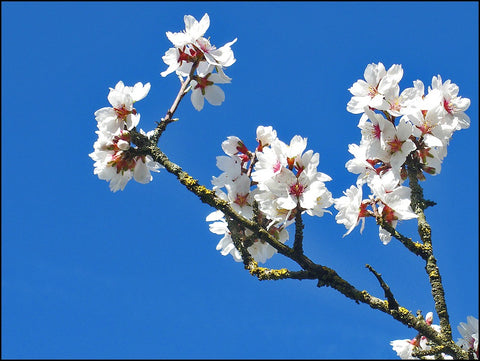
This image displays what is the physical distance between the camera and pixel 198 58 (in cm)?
354

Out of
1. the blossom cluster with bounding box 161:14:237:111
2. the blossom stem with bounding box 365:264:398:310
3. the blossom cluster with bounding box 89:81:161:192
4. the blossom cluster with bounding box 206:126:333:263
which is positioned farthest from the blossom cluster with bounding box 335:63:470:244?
the blossom cluster with bounding box 89:81:161:192

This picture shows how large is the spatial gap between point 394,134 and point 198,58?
4.61ft

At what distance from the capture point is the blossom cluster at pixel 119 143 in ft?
10.9

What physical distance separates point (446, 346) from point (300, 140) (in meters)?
1.35

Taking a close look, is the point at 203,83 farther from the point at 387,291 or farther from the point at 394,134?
the point at 387,291

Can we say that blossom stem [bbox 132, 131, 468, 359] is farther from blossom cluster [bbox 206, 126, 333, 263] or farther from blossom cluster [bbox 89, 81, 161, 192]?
blossom cluster [bbox 89, 81, 161, 192]

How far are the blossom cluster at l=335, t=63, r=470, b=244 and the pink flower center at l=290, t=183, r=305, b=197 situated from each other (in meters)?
0.29

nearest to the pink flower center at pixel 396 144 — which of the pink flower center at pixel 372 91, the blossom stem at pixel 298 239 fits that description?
the pink flower center at pixel 372 91

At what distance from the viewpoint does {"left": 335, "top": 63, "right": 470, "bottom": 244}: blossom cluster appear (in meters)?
3.10

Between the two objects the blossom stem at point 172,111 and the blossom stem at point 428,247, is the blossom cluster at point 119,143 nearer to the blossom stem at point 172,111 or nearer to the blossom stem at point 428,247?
the blossom stem at point 172,111

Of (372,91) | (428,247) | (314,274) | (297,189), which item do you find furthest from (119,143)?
(428,247)

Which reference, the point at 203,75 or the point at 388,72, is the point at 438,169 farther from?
Answer: the point at 203,75

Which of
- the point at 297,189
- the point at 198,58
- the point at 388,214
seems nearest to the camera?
the point at 297,189

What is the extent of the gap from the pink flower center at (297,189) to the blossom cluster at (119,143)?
99cm
